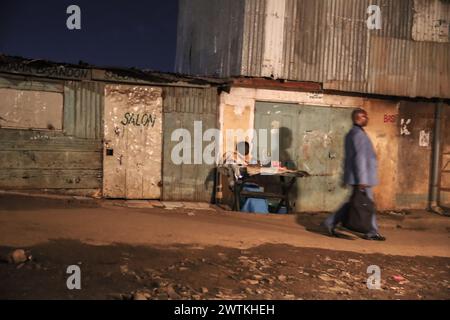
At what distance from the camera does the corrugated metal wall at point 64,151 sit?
9000 mm

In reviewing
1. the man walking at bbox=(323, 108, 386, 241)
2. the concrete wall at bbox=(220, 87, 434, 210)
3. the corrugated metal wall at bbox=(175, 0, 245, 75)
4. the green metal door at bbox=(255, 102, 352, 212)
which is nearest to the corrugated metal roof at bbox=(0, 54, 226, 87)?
the corrugated metal wall at bbox=(175, 0, 245, 75)

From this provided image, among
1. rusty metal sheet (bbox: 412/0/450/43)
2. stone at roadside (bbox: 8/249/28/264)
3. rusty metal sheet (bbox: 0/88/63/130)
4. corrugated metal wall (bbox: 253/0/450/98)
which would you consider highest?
rusty metal sheet (bbox: 412/0/450/43)

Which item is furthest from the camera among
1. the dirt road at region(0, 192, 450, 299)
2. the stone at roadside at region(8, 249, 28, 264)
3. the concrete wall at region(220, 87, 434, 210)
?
the concrete wall at region(220, 87, 434, 210)

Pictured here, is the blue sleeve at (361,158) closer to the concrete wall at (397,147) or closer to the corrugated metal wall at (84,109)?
the concrete wall at (397,147)

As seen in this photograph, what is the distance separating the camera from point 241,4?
34.9 feet

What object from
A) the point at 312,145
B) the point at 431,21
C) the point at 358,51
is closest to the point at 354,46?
the point at 358,51

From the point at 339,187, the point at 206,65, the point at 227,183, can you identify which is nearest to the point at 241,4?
the point at 206,65

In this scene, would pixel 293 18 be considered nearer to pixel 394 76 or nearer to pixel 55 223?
pixel 394 76

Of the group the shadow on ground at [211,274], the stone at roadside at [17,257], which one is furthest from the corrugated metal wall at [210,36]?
the stone at roadside at [17,257]

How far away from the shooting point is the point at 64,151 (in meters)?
9.34

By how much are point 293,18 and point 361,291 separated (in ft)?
24.6

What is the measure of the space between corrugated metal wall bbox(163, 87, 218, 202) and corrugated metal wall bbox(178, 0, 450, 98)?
1151 mm

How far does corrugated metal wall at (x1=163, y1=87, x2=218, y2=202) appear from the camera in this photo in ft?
33.1

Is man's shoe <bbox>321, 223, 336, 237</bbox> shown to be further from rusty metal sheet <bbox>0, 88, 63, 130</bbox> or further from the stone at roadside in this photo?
rusty metal sheet <bbox>0, 88, 63, 130</bbox>
